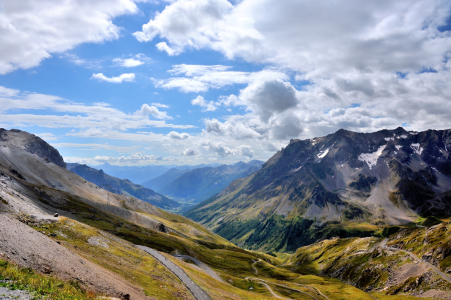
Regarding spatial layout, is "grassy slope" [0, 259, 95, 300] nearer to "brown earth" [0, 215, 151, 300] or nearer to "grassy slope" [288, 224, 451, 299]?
"brown earth" [0, 215, 151, 300]

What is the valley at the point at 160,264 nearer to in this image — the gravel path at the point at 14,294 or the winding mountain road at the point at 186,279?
the winding mountain road at the point at 186,279

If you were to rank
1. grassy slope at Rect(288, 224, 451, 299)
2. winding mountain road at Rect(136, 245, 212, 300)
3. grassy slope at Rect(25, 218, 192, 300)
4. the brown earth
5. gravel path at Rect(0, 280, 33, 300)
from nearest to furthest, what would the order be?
gravel path at Rect(0, 280, 33, 300)
the brown earth
grassy slope at Rect(25, 218, 192, 300)
winding mountain road at Rect(136, 245, 212, 300)
grassy slope at Rect(288, 224, 451, 299)

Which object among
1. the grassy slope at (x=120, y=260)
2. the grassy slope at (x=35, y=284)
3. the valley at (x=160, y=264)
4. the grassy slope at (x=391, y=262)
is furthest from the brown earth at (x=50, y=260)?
the grassy slope at (x=391, y=262)

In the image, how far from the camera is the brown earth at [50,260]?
34.1 m

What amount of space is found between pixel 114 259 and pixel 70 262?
20753 mm

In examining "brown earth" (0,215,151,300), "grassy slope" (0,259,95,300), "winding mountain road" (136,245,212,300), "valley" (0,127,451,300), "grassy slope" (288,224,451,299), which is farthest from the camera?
"grassy slope" (288,224,451,299)

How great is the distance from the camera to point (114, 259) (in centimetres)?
5962

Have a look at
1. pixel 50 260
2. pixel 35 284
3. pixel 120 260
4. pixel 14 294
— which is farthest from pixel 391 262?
pixel 14 294

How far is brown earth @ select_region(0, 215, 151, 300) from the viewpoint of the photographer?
3412 centimetres

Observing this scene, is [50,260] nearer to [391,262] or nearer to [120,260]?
[120,260]

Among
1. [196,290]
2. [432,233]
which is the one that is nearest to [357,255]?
[432,233]

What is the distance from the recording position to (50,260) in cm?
3778

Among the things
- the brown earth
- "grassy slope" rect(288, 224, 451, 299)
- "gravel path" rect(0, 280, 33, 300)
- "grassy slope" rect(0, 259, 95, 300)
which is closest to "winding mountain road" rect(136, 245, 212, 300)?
the brown earth

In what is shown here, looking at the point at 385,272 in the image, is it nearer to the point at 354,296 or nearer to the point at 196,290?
the point at 354,296
